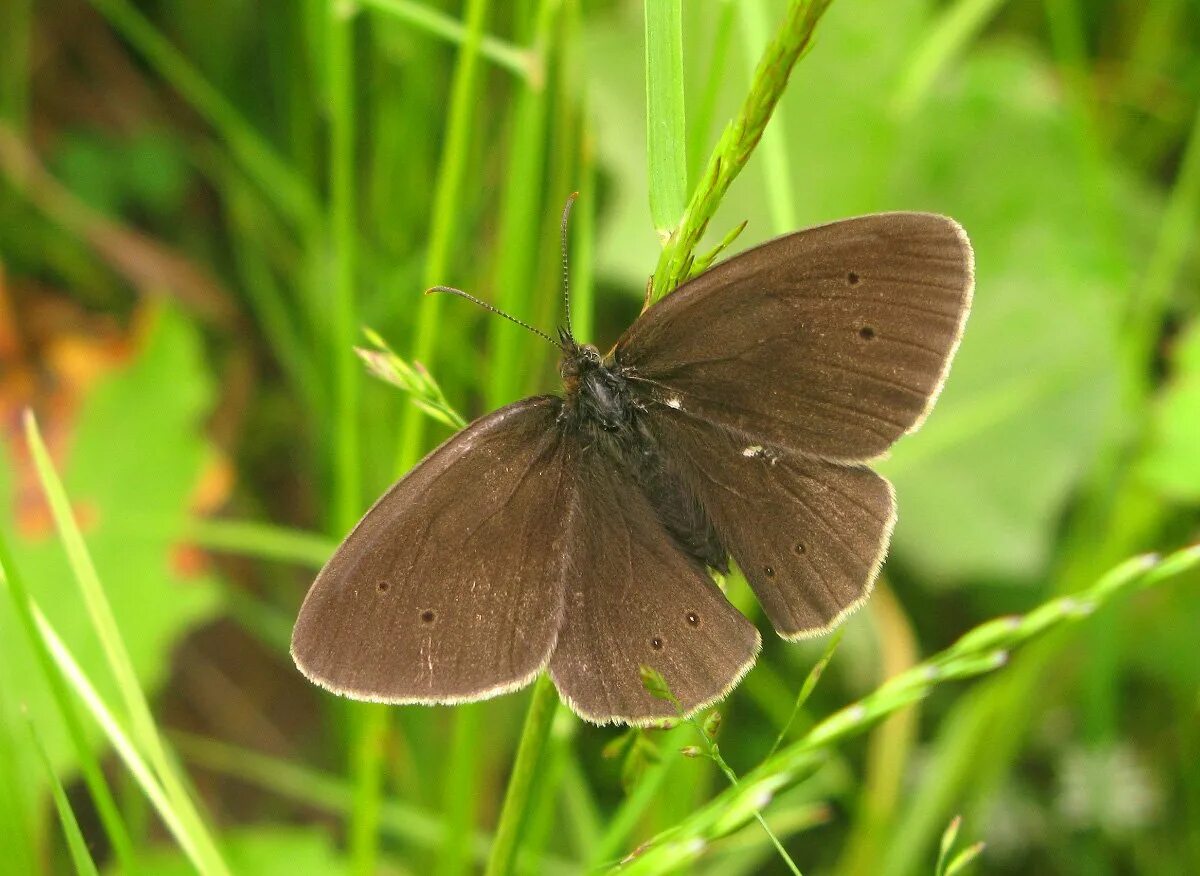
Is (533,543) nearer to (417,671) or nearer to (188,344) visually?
(417,671)

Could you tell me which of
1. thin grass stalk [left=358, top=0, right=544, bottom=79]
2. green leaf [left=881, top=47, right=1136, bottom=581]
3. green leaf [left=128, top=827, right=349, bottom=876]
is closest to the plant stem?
thin grass stalk [left=358, top=0, right=544, bottom=79]

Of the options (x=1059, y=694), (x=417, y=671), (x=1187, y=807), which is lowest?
(x=1187, y=807)

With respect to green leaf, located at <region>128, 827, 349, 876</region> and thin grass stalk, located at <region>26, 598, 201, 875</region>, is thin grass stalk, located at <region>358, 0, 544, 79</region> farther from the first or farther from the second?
green leaf, located at <region>128, 827, 349, 876</region>

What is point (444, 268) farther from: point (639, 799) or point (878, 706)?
point (878, 706)

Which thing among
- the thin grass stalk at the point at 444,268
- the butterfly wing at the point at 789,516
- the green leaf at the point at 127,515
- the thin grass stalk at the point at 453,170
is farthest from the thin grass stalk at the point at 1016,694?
the green leaf at the point at 127,515

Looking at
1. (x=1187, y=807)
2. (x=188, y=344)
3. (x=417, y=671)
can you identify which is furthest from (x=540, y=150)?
(x=1187, y=807)

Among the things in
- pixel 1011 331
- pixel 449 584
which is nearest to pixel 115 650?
pixel 449 584
